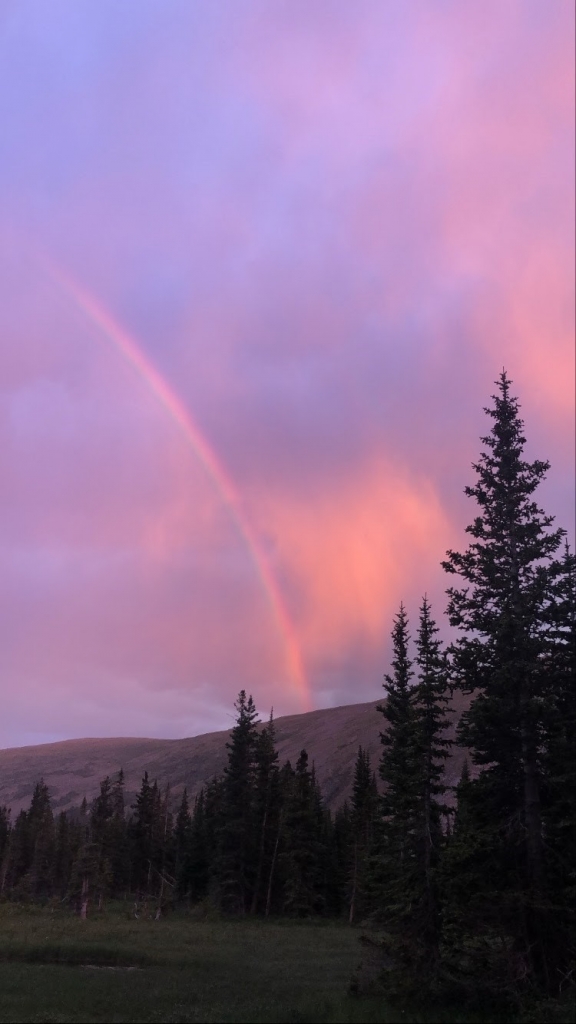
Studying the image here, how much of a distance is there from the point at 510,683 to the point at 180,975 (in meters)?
19.9

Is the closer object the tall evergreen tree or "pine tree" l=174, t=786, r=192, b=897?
the tall evergreen tree

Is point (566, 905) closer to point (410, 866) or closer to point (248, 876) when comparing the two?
point (410, 866)

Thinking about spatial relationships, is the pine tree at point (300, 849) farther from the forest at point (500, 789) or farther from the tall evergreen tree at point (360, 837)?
the forest at point (500, 789)

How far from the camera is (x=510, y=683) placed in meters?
24.0

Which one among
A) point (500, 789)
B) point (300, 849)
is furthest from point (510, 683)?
point (300, 849)

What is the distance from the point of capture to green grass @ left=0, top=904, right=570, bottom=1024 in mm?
21406

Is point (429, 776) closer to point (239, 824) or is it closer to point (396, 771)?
point (396, 771)

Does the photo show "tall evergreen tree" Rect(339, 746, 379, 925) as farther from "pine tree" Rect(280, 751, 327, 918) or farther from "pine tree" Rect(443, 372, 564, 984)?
"pine tree" Rect(443, 372, 564, 984)

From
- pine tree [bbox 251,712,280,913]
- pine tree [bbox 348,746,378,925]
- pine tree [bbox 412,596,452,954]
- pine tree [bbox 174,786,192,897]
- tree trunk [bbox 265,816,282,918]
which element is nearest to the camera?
pine tree [bbox 412,596,452,954]

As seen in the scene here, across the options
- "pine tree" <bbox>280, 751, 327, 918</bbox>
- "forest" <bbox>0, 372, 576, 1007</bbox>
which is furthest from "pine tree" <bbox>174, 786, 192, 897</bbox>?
"forest" <bbox>0, 372, 576, 1007</bbox>

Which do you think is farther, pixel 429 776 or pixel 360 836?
pixel 360 836

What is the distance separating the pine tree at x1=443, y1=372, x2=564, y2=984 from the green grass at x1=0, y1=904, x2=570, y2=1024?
376 cm

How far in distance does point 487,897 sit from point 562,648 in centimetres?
810

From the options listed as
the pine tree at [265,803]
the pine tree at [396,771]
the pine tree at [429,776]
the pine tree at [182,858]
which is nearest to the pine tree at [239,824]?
the pine tree at [265,803]
